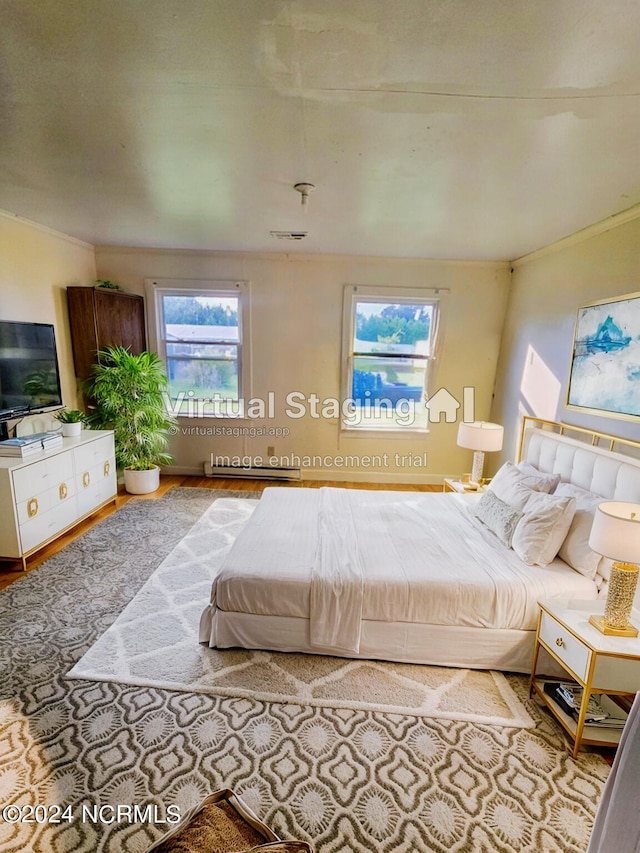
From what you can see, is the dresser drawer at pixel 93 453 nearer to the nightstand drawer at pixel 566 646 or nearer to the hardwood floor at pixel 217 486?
the hardwood floor at pixel 217 486

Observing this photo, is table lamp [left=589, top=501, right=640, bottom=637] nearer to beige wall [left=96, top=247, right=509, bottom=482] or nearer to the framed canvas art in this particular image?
the framed canvas art

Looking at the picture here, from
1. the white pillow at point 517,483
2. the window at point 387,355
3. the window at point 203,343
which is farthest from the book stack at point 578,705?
the window at point 203,343

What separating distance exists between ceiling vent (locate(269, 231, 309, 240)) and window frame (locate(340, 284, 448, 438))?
916 mm

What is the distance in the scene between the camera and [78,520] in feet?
10.7

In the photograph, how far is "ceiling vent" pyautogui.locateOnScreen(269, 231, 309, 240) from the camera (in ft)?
11.1

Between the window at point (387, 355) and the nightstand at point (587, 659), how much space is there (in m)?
2.96

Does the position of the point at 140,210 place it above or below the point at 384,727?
above

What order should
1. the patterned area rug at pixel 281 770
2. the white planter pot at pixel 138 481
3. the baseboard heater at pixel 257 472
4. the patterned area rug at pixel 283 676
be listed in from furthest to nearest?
the baseboard heater at pixel 257 472 < the white planter pot at pixel 138 481 < the patterned area rug at pixel 283 676 < the patterned area rug at pixel 281 770

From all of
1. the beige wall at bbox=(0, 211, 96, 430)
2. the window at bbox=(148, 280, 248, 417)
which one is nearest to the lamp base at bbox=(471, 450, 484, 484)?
the window at bbox=(148, 280, 248, 417)

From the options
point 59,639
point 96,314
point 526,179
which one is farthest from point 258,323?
point 59,639

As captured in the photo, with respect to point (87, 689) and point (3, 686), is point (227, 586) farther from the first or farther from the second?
point (3, 686)

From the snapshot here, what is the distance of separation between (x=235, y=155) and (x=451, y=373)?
10.7ft

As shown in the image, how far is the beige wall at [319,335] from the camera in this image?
13.9ft

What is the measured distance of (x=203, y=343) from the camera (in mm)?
4438
